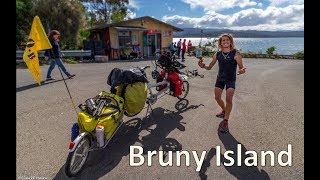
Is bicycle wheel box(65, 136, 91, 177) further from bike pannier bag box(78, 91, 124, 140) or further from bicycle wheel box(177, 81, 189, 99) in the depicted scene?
bicycle wheel box(177, 81, 189, 99)

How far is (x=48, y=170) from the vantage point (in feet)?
11.0

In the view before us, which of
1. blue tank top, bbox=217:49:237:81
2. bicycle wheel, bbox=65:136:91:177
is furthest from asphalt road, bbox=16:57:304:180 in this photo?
blue tank top, bbox=217:49:237:81

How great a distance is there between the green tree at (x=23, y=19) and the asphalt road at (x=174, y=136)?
1326cm

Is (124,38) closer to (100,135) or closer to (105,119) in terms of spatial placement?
(105,119)

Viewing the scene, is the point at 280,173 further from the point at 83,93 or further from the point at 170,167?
the point at 83,93

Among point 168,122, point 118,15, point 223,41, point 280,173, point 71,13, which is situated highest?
point 118,15

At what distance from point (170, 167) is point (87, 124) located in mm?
1304

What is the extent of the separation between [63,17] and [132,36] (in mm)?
5912

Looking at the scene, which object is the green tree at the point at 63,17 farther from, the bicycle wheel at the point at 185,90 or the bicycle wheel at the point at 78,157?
the bicycle wheel at the point at 78,157

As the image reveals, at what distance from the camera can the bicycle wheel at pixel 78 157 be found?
3.07m

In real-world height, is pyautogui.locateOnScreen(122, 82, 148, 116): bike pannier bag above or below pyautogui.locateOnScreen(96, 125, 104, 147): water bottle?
above

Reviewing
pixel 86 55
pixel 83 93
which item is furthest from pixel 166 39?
pixel 83 93

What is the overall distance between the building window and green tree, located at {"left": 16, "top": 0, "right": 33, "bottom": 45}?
288 inches

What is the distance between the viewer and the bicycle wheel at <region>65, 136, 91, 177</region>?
10.1 feet
